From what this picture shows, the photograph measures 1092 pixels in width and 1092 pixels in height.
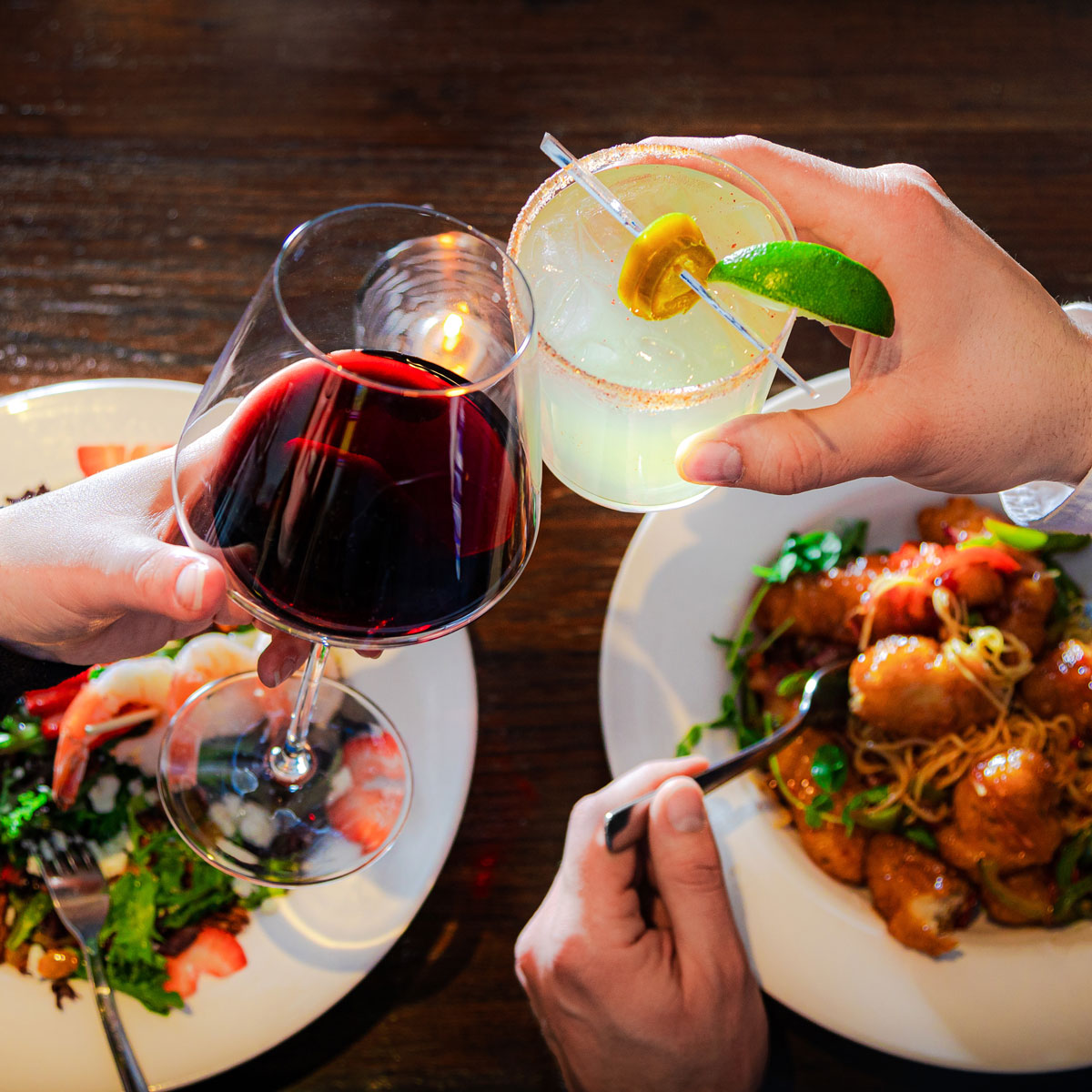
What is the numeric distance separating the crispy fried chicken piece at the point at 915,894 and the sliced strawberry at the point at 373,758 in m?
0.76

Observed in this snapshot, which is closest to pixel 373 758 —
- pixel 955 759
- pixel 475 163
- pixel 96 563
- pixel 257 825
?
pixel 257 825

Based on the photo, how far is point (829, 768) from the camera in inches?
62.9

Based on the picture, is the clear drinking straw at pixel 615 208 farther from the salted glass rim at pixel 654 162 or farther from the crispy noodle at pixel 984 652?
the crispy noodle at pixel 984 652

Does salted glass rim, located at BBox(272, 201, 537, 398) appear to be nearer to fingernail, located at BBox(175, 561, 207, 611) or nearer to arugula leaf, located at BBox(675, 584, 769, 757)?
fingernail, located at BBox(175, 561, 207, 611)

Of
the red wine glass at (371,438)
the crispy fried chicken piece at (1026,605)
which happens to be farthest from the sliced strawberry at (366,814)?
the crispy fried chicken piece at (1026,605)

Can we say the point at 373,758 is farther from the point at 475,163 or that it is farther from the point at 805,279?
the point at 475,163

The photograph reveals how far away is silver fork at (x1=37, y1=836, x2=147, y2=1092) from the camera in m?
1.32

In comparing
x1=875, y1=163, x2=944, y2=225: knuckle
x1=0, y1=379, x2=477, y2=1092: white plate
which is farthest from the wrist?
x1=0, y1=379, x2=477, y2=1092: white plate

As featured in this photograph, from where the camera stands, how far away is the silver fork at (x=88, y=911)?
4.34 ft

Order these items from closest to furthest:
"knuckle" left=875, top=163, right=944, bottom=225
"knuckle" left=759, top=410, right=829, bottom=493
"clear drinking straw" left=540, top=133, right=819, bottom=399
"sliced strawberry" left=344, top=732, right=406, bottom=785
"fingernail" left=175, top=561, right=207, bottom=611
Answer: "fingernail" left=175, top=561, right=207, bottom=611 < "clear drinking straw" left=540, top=133, right=819, bottom=399 < "knuckle" left=759, top=410, right=829, bottom=493 < "knuckle" left=875, top=163, right=944, bottom=225 < "sliced strawberry" left=344, top=732, right=406, bottom=785

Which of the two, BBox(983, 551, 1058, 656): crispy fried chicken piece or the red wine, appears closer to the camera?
the red wine

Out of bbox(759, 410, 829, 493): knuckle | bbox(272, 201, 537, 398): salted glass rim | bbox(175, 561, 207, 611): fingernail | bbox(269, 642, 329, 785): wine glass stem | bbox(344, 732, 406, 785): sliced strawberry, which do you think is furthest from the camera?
bbox(344, 732, 406, 785): sliced strawberry

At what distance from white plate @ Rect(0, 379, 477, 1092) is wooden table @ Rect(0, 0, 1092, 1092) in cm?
14

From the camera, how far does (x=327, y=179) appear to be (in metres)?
1.99
